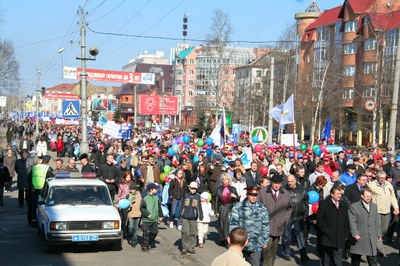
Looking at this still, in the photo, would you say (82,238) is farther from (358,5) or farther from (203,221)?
(358,5)

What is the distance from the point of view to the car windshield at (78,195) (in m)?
12.3

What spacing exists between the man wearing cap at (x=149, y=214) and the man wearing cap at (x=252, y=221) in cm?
386

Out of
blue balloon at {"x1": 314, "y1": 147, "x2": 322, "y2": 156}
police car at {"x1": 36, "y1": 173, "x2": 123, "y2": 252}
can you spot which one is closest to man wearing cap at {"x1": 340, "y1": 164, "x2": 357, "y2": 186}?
police car at {"x1": 36, "y1": 173, "x2": 123, "y2": 252}

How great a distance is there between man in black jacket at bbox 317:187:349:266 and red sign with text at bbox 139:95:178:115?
178 ft

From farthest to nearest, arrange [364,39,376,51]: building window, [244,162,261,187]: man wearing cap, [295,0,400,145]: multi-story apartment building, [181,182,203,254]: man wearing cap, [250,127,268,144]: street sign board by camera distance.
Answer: [364,39,376,51]: building window → [295,0,400,145]: multi-story apartment building → [250,127,268,144]: street sign board → [244,162,261,187]: man wearing cap → [181,182,203,254]: man wearing cap

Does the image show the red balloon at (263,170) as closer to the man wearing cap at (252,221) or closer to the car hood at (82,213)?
the car hood at (82,213)

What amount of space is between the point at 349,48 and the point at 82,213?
57642 mm

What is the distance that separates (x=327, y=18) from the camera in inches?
2948

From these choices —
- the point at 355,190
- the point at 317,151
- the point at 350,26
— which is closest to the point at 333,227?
the point at 355,190

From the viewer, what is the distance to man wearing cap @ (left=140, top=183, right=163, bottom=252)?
12.1 meters

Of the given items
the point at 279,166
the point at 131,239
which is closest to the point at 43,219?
the point at 131,239

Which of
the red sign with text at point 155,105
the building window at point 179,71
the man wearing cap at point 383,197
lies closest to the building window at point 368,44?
the red sign with text at point 155,105

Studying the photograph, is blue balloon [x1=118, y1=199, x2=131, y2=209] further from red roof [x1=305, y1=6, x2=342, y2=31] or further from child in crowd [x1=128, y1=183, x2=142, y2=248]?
red roof [x1=305, y1=6, x2=342, y2=31]

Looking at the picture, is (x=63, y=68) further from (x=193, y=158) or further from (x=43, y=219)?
(x=43, y=219)
